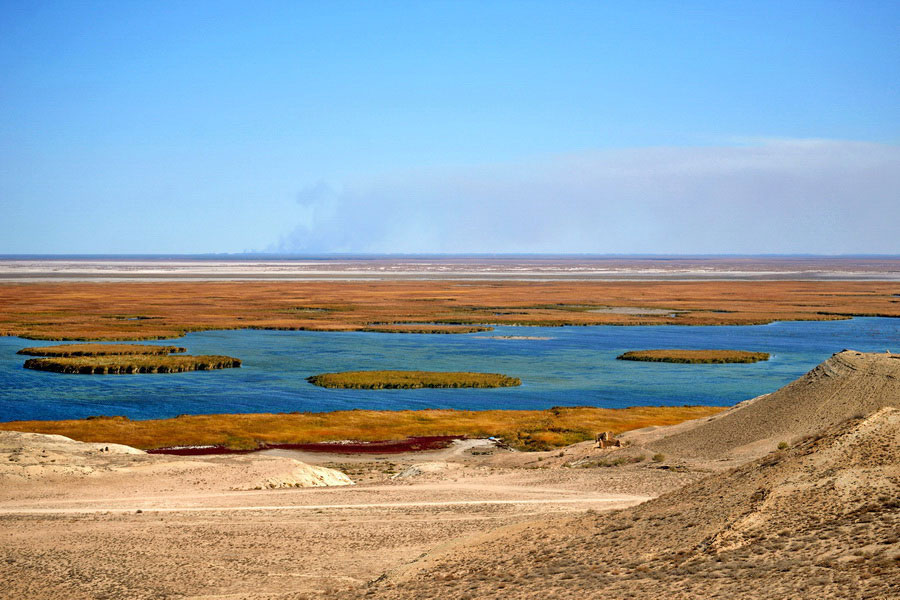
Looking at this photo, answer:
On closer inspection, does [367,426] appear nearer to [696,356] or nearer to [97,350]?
[696,356]

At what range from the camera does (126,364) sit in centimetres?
6812

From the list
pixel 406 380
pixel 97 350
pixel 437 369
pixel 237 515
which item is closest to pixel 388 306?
pixel 97 350

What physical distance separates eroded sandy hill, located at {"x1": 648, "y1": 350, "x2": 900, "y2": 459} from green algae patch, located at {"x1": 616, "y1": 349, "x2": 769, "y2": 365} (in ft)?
110

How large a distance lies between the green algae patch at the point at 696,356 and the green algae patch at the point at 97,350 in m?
38.6

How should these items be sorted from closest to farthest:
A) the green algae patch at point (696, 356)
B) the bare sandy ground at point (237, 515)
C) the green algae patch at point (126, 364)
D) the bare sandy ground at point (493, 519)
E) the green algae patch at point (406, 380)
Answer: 1. the bare sandy ground at point (493, 519)
2. the bare sandy ground at point (237, 515)
3. the green algae patch at point (406, 380)
4. the green algae patch at point (126, 364)
5. the green algae patch at point (696, 356)

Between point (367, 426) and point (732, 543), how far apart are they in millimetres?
32332

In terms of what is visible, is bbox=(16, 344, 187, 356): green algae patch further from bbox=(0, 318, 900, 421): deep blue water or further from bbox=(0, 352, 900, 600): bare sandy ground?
bbox=(0, 352, 900, 600): bare sandy ground

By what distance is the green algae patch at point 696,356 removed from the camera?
7350 cm

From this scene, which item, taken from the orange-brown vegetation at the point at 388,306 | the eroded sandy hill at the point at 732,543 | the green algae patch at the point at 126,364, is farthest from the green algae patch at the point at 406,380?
the eroded sandy hill at the point at 732,543

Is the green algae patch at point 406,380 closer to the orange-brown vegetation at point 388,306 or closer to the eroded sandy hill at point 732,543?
the orange-brown vegetation at point 388,306

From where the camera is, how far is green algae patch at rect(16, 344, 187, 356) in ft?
242

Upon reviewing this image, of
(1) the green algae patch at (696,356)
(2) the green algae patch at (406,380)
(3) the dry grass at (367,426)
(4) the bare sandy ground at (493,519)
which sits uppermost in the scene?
(4) the bare sandy ground at (493,519)

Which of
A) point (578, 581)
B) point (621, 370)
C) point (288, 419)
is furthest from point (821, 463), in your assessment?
point (621, 370)

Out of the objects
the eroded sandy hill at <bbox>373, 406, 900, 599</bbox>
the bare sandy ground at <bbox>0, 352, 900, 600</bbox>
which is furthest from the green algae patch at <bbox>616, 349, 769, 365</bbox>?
the eroded sandy hill at <bbox>373, 406, 900, 599</bbox>
